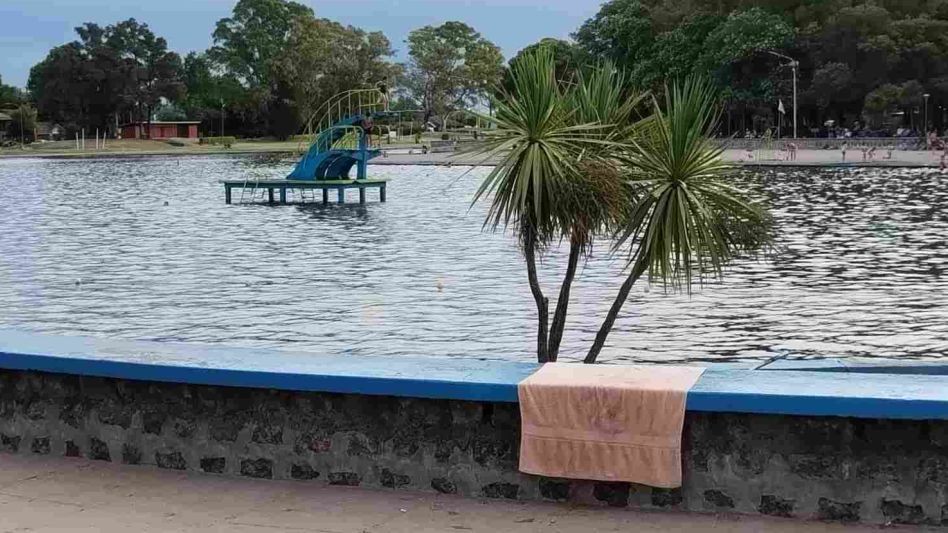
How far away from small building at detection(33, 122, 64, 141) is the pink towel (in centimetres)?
10687

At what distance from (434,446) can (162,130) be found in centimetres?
11158

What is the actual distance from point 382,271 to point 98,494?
12.1 meters

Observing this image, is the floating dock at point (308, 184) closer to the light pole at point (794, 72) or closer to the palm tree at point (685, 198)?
the palm tree at point (685, 198)

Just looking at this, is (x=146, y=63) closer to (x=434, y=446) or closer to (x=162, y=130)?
(x=162, y=130)

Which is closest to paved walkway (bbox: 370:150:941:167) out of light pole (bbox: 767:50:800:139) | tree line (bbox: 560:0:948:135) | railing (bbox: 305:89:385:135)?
railing (bbox: 305:89:385:135)

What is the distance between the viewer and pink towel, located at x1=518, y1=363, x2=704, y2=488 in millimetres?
4828

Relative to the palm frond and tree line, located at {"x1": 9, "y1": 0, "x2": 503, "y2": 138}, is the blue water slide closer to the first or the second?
the palm frond

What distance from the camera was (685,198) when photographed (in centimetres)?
681

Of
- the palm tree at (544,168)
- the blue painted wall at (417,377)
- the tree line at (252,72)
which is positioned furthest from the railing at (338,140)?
the tree line at (252,72)

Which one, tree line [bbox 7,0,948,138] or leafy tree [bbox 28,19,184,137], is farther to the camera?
leafy tree [bbox 28,19,184,137]

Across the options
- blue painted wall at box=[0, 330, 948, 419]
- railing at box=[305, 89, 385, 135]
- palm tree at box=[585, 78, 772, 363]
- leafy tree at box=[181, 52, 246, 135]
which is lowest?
blue painted wall at box=[0, 330, 948, 419]

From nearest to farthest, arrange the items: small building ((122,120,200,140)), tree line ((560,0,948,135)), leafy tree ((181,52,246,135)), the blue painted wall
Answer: the blue painted wall → tree line ((560,0,948,135)) → small building ((122,120,200,140)) → leafy tree ((181,52,246,135))

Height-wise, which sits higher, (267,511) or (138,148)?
(138,148)

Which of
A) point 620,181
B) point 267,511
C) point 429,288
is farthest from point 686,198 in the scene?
point 429,288
